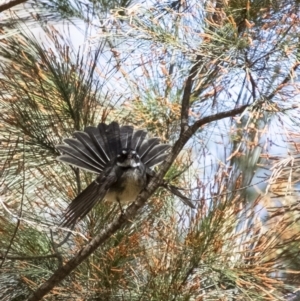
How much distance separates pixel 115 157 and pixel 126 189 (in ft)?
0.22

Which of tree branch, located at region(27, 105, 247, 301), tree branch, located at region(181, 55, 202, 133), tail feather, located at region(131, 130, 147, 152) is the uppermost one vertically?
tree branch, located at region(181, 55, 202, 133)

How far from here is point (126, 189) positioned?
1.19m

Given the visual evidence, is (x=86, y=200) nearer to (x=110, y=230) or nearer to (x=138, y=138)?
(x=110, y=230)

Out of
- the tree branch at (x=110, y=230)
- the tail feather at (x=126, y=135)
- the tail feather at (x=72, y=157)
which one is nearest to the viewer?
the tree branch at (x=110, y=230)

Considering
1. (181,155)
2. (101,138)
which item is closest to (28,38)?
(101,138)

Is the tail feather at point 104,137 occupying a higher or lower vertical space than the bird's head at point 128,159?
higher

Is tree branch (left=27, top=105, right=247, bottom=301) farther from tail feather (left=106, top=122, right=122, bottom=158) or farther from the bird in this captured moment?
tail feather (left=106, top=122, right=122, bottom=158)

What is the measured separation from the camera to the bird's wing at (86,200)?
1.02 m

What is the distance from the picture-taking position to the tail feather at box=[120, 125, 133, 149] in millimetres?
1186

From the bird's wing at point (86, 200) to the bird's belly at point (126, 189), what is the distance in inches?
1.8

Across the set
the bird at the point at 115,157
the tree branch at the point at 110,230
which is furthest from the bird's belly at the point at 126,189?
the tree branch at the point at 110,230

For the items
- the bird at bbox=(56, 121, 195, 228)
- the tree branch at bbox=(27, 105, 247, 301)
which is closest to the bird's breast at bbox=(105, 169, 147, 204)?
the bird at bbox=(56, 121, 195, 228)

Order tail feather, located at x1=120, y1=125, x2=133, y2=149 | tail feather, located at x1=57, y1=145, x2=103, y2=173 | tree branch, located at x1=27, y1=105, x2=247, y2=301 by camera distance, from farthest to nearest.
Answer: tail feather, located at x1=120, y1=125, x2=133, y2=149 → tail feather, located at x1=57, y1=145, x2=103, y2=173 → tree branch, located at x1=27, y1=105, x2=247, y2=301

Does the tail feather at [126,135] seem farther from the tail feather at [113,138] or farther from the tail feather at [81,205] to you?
the tail feather at [81,205]
